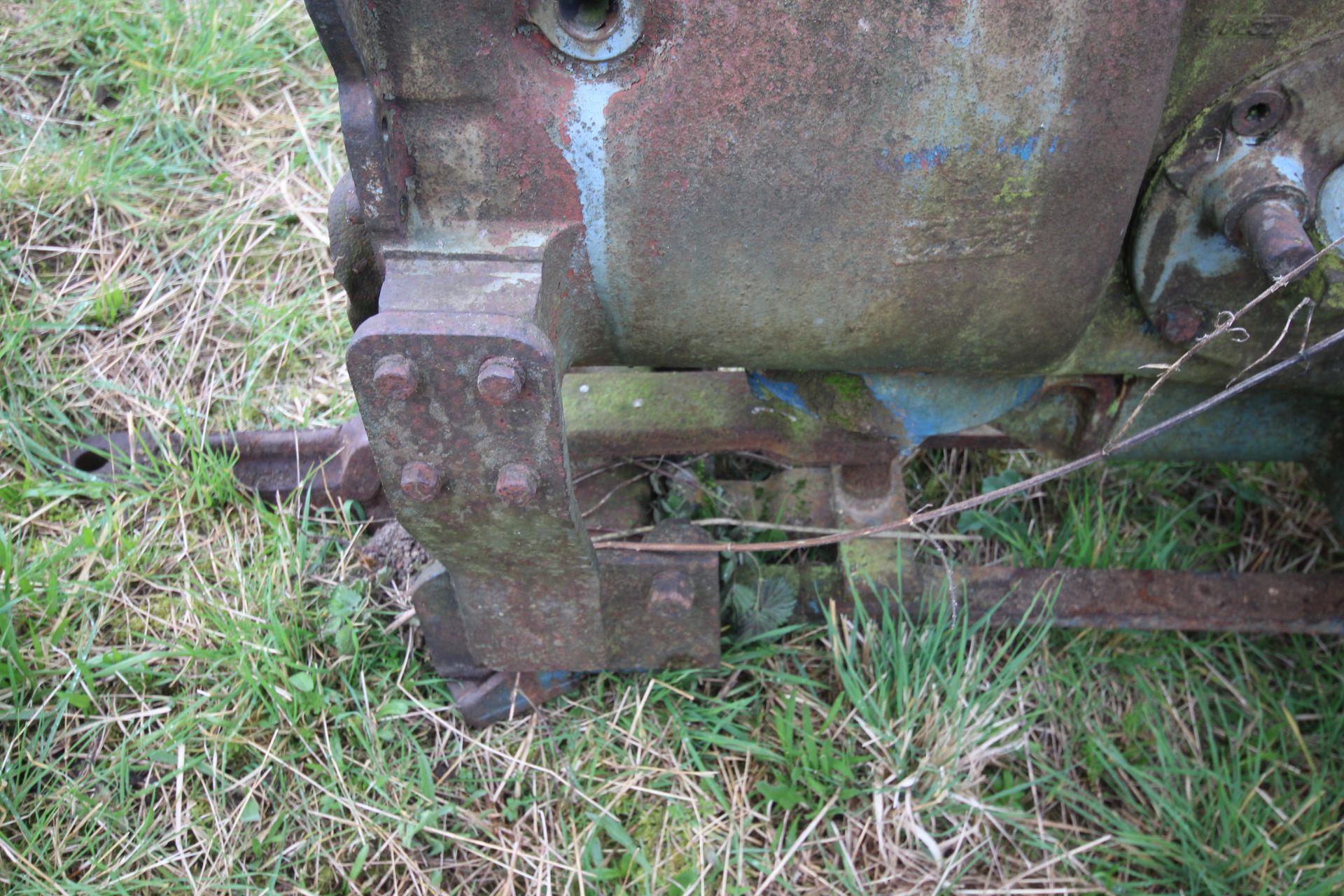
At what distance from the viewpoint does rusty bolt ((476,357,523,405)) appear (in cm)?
108

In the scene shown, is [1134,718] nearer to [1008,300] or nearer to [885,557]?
[885,557]

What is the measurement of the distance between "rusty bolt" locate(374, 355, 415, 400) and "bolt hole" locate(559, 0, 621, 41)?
0.39 meters

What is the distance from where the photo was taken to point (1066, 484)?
2.08 m

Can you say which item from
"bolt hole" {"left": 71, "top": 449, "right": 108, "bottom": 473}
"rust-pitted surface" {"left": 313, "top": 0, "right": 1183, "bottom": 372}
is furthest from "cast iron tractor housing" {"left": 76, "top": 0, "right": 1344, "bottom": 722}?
"bolt hole" {"left": 71, "top": 449, "right": 108, "bottom": 473}

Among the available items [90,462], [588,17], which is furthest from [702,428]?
[90,462]

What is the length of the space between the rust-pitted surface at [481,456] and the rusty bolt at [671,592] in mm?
95

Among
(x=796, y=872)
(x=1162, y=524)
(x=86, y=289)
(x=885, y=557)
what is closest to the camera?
(x=796, y=872)

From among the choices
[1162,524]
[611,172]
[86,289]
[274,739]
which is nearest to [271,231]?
[86,289]

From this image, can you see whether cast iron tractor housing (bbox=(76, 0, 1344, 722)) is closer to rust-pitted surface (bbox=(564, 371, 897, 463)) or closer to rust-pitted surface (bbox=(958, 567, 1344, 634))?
rust-pitted surface (bbox=(564, 371, 897, 463))

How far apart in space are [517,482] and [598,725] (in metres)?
0.66

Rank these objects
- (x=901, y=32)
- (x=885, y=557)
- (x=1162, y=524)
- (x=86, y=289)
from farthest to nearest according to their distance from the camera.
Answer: (x=86, y=289) → (x=1162, y=524) → (x=885, y=557) → (x=901, y=32)

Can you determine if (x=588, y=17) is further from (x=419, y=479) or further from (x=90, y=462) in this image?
(x=90, y=462)

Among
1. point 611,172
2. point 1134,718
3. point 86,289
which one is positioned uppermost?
point 611,172

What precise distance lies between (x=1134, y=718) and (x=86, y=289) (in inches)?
88.9
